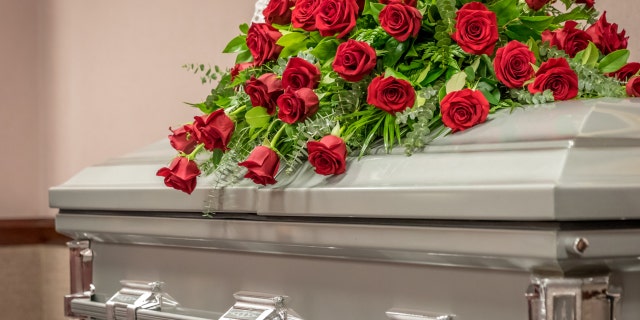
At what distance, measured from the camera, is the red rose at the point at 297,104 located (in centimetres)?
168

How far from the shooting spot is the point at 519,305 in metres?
1.38

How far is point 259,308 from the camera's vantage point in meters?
1.81

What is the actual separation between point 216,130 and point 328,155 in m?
0.30

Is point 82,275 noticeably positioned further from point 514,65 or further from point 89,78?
point 89,78

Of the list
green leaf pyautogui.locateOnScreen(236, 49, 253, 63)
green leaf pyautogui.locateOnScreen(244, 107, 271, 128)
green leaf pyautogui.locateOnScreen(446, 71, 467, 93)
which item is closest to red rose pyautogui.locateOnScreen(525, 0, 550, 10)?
green leaf pyautogui.locateOnScreen(446, 71, 467, 93)

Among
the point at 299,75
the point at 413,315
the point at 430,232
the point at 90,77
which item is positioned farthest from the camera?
the point at 90,77

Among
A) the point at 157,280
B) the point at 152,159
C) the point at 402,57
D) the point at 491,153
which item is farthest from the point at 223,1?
the point at 491,153

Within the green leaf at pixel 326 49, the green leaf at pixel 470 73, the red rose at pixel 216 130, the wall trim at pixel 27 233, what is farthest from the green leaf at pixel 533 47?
the wall trim at pixel 27 233

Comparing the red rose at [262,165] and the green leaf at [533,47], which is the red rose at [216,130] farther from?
the green leaf at [533,47]

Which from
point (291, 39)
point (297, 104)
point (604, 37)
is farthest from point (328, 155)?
point (604, 37)

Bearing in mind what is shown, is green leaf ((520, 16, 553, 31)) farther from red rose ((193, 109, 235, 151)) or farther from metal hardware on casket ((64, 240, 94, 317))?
metal hardware on casket ((64, 240, 94, 317))

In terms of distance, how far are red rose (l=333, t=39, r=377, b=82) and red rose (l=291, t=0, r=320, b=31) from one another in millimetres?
122

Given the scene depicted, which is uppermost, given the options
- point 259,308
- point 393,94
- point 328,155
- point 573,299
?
point 393,94

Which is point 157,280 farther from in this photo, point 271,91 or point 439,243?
point 439,243
